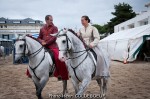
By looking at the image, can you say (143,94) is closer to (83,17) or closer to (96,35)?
(96,35)

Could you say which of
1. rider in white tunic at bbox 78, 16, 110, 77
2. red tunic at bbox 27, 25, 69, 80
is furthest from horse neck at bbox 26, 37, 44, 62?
rider in white tunic at bbox 78, 16, 110, 77

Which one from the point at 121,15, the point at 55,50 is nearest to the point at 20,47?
the point at 55,50

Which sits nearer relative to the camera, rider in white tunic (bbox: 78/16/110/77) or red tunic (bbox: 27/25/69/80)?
rider in white tunic (bbox: 78/16/110/77)

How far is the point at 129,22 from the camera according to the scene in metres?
37.4

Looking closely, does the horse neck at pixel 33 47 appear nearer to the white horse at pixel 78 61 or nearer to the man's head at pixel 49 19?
the man's head at pixel 49 19

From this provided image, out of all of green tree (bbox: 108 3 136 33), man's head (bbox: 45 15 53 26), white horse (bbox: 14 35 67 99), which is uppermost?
green tree (bbox: 108 3 136 33)

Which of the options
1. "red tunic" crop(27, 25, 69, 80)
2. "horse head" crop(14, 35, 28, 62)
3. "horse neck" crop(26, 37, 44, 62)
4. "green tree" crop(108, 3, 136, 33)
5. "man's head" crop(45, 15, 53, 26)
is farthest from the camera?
"green tree" crop(108, 3, 136, 33)

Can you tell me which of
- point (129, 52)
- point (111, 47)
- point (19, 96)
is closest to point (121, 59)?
point (129, 52)

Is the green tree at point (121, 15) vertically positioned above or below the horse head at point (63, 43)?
above

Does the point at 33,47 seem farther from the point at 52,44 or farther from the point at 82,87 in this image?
the point at 82,87

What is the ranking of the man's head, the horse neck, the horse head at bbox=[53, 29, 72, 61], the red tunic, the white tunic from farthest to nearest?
1. the man's head
2. the red tunic
3. the horse neck
4. the white tunic
5. the horse head at bbox=[53, 29, 72, 61]

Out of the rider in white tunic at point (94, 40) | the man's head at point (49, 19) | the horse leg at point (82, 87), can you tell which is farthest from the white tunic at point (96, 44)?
the man's head at point (49, 19)

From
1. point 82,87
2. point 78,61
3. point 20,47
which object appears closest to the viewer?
point 82,87

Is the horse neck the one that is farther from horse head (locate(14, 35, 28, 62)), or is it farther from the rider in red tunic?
the rider in red tunic
